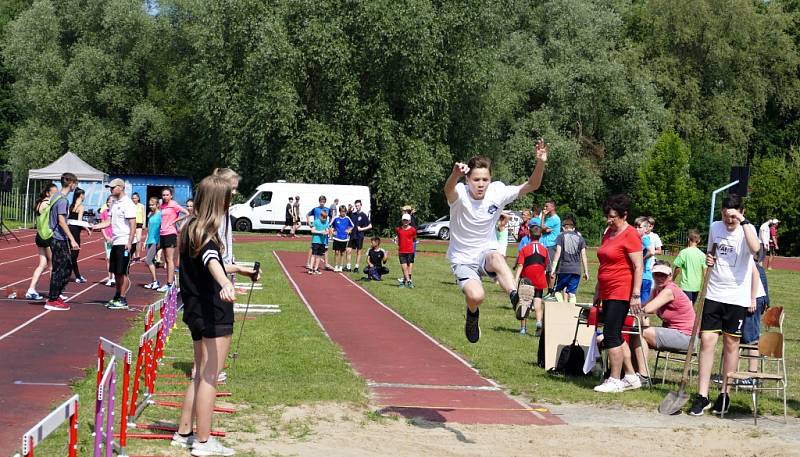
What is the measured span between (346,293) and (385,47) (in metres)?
23.9

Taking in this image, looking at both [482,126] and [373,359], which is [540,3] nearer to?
[482,126]

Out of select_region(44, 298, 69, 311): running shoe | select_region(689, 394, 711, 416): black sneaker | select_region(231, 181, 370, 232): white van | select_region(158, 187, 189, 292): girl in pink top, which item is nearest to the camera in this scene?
select_region(689, 394, 711, 416): black sneaker

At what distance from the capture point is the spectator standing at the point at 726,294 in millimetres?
9953

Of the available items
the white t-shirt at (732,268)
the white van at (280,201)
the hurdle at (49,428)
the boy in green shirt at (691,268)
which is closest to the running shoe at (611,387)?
the white t-shirt at (732,268)

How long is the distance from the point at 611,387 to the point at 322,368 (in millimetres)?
3232

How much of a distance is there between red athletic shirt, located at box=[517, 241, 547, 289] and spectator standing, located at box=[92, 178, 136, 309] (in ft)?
20.3

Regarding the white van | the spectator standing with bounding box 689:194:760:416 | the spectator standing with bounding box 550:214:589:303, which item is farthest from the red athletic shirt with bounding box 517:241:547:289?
the white van

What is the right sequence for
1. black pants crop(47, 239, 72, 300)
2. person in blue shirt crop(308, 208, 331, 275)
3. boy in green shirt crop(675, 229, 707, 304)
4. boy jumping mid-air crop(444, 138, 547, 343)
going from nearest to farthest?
boy jumping mid-air crop(444, 138, 547, 343) → boy in green shirt crop(675, 229, 707, 304) → black pants crop(47, 239, 72, 300) → person in blue shirt crop(308, 208, 331, 275)

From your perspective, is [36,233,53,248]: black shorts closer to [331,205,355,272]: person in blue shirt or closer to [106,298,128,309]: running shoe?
[106,298,128,309]: running shoe

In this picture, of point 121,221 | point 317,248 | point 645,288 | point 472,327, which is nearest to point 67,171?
point 317,248

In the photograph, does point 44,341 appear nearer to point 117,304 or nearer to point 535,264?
point 117,304

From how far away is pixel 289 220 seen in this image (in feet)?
150

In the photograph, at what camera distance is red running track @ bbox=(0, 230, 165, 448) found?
343 inches

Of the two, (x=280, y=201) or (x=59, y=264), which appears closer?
(x=59, y=264)
